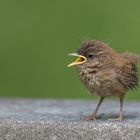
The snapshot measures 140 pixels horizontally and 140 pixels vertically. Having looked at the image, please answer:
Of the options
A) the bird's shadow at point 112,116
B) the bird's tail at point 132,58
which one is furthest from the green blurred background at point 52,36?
the bird's tail at point 132,58

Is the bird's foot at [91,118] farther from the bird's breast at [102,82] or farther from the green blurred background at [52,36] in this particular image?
→ the green blurred background at [52,36]

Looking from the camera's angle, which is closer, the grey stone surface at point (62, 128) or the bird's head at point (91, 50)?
the grey stone surface at point (62, 128)

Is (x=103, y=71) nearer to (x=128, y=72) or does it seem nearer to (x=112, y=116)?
(x=128, y=72)

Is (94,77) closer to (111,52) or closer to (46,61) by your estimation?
(111,52)

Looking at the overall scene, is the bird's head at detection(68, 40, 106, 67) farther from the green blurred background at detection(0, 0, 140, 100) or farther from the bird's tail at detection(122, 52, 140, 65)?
the green blurred background at detection(0, 0, 140, 100)

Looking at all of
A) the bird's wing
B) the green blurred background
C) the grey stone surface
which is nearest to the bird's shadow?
the grey stone surface

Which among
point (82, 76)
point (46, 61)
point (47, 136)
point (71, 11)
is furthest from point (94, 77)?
point (71, 11)
